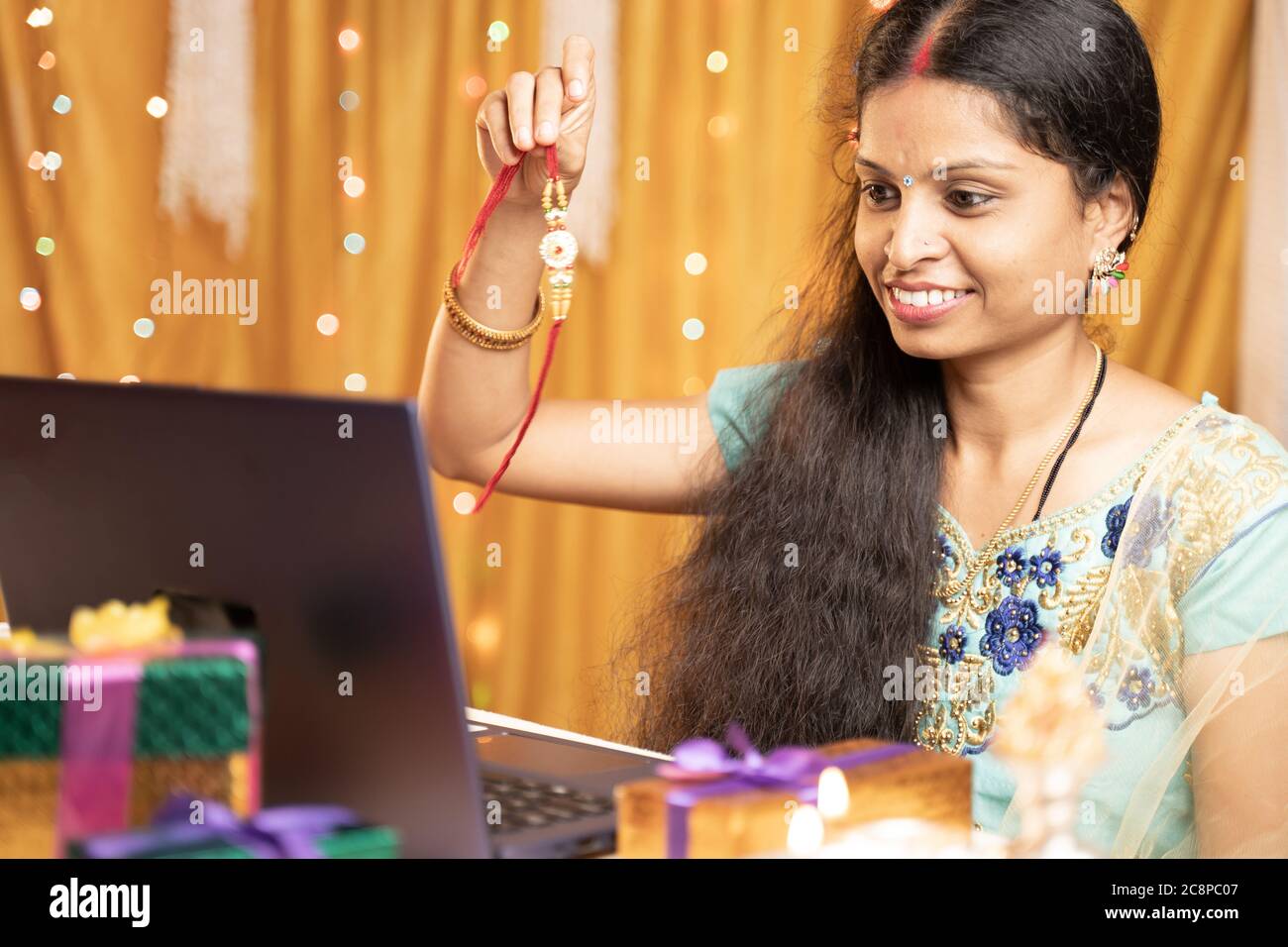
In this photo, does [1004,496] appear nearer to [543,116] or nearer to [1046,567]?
[1046,567]

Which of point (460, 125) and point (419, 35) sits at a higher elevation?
point (419, 35)

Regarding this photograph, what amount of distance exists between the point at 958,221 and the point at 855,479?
13.5 inches

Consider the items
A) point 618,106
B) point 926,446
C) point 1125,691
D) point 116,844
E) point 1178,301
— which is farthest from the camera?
point 618,106

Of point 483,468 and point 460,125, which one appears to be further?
point 460,125

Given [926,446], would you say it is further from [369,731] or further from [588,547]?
[588,547]

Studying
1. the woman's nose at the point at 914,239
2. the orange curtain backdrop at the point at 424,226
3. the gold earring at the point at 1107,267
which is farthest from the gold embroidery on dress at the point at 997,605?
the orange curtain backdrop at the point at 424,226

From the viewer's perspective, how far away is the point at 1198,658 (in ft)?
4.49

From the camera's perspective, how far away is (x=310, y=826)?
76cm

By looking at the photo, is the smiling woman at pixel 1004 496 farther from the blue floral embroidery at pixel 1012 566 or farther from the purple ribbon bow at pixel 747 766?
the purple ribbon bow at pixel 747 766

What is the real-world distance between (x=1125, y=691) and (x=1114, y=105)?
597 mm

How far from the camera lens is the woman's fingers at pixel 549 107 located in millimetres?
1322

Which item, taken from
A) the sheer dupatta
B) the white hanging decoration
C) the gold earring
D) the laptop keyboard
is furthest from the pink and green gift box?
the white hanging decoration

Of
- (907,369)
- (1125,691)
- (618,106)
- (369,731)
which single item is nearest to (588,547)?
(618,106)

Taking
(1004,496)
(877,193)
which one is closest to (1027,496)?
(1004,496)
